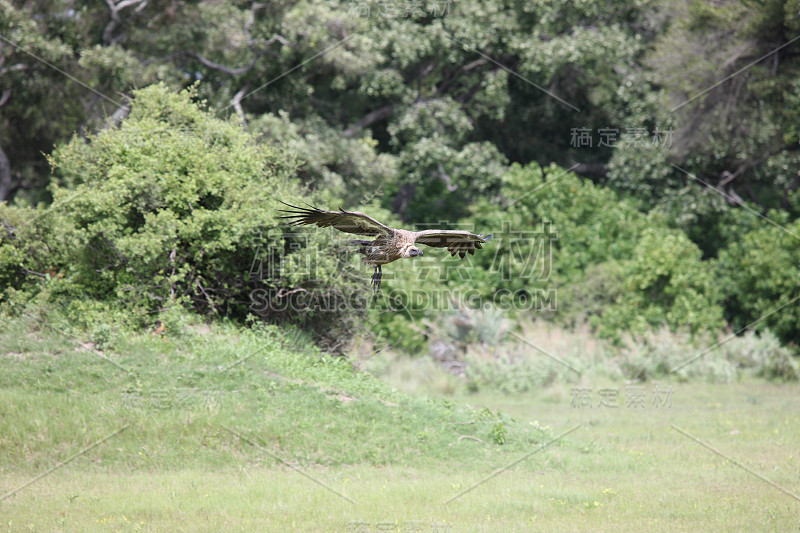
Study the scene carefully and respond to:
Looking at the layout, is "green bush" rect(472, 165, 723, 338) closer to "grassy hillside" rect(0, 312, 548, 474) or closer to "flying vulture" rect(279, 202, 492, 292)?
"grassy hillside" rect(0, 312, 548, 474)

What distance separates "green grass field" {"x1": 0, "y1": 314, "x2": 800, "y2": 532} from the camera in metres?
9.19

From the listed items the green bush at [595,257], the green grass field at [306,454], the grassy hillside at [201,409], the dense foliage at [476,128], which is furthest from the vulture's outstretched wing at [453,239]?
the green bush at [595,257]

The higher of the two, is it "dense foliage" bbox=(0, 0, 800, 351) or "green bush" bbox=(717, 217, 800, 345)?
"dense foliage" bbox=(0, 0, 800, 351)

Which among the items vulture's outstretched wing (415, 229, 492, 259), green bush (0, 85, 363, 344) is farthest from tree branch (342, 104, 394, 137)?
vulture's outstretched wing (415, 229, 492, 259)

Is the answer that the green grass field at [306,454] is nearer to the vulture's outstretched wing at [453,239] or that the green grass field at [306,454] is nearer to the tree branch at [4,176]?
the vulture's outstretched wing at [453,239]

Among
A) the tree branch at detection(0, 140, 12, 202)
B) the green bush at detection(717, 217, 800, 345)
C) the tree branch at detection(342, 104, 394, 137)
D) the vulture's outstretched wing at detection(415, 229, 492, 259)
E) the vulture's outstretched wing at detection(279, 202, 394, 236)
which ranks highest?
the vulture's outstretched wing at detection(279, 202, 394, 236)

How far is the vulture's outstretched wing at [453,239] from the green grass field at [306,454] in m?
3.35

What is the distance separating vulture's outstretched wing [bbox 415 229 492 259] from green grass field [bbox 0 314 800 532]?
3345 millimetres

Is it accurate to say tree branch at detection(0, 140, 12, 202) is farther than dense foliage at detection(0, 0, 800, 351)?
Yes

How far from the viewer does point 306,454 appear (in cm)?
1120

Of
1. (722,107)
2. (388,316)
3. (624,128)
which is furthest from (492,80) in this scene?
(388,316)

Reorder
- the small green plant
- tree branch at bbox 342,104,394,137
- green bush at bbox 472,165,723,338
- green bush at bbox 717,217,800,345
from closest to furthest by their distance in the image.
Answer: the small green plant
green bush at bbox 717,217,800,345
green bush at bbox 472,165,723,338
tree branch at bbox 342,104,394,137

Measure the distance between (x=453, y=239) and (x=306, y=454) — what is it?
526 cm

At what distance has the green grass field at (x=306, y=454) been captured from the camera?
9.19 meters
